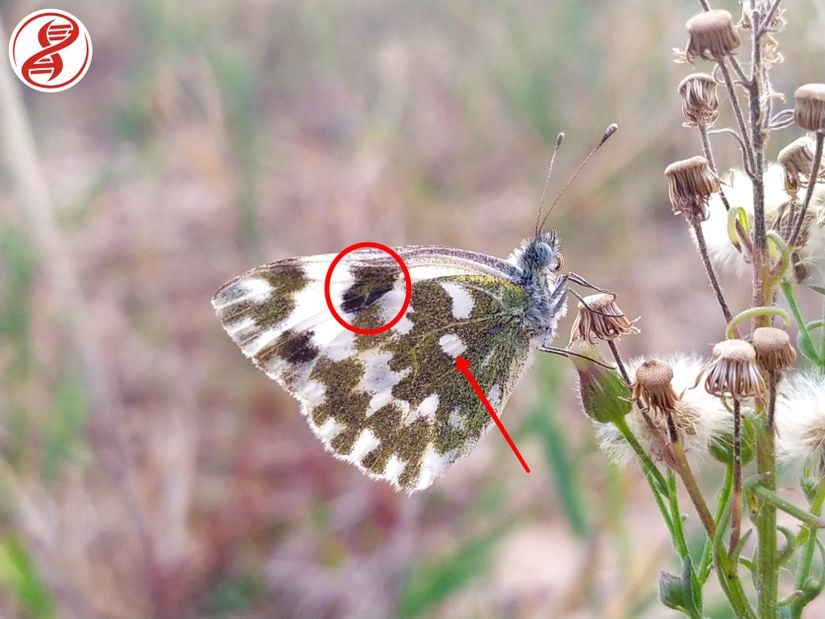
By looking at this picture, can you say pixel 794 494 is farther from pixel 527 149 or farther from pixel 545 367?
pixel 527 149

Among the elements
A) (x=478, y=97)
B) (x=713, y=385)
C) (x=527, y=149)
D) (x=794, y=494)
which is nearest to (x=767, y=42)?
(x=713, y=385)

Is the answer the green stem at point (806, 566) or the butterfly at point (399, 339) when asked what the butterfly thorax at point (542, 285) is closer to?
the butterfly at point (399, 339)

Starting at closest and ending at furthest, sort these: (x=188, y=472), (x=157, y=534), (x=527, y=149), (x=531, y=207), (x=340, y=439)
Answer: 1. (x=340, y=439)
2. (x=157, y=534)
3. (x=188, y=472)
4. (x=531, y=207)
5. (x=527, y=149)

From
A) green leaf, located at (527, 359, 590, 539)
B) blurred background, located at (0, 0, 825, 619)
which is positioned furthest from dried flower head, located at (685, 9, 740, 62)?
green leaf, located at (527, 359, 590, 539)

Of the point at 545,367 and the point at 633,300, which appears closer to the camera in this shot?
the point at 545,367

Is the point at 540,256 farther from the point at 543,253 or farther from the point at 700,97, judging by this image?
the point at 700,97

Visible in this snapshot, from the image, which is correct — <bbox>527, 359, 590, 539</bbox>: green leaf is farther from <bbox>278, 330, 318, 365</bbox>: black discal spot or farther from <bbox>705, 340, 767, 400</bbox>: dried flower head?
<bbox>705, 340, 767, 400</bbox>: dried flower head

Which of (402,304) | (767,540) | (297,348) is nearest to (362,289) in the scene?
(402,304)

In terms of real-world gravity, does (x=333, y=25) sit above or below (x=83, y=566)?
above

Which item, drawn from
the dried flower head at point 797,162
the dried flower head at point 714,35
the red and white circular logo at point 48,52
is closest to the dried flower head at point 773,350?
the dried flower head at point 797,162
